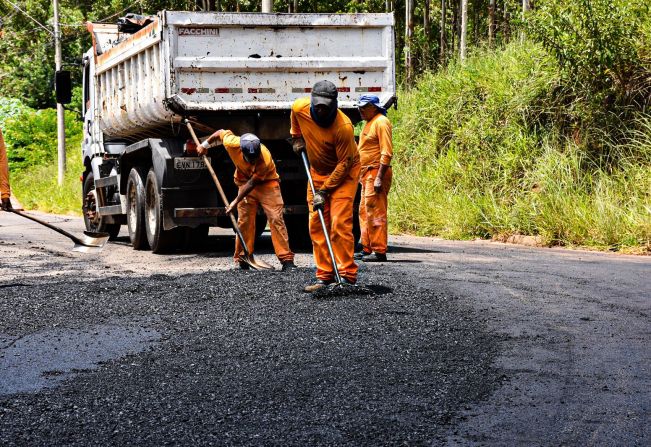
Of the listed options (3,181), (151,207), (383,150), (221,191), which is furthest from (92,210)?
(383,150)

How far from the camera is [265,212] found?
1029 centimetres

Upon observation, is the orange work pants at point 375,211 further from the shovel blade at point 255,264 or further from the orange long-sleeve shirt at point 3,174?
the orange long-sleeve shirt at point 3,174

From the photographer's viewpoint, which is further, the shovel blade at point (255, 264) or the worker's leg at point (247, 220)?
the worker's leg at point (247, 220)

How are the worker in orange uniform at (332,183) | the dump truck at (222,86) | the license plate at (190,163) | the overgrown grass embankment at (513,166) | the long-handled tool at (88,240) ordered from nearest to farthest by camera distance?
the worker in orange uniform at (332,183) → the long-handled tool at (88,240) → the dump truck at (222,86) → the license plate at (190,163) → the overgrown grass embankment at (513,166)

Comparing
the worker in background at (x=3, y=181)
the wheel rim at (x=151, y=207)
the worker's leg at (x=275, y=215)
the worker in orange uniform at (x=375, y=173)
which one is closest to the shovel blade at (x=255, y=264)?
the worker's leg at (x=275, y=215)

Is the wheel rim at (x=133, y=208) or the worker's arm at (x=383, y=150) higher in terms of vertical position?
the worker's arm at (x=383, y=150)

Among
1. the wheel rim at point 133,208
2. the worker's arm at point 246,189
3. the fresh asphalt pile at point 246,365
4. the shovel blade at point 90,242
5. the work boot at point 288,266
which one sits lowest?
the fresh asphalt pile at point 246,365

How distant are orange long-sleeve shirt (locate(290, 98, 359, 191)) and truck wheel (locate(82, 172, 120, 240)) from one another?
7430mm

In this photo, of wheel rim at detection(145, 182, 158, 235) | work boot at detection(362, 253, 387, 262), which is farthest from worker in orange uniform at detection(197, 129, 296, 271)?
wheel rim at detection(145, 182, 158, 235)

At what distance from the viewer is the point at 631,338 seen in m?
6.28

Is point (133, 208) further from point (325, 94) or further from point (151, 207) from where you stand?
point (325, 94)

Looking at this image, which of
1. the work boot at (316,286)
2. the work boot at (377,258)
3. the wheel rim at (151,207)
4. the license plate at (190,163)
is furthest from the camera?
the wheel rim at (151,207)

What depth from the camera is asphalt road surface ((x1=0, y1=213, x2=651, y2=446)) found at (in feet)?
14.3

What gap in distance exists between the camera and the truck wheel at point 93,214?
1537 centimetres
